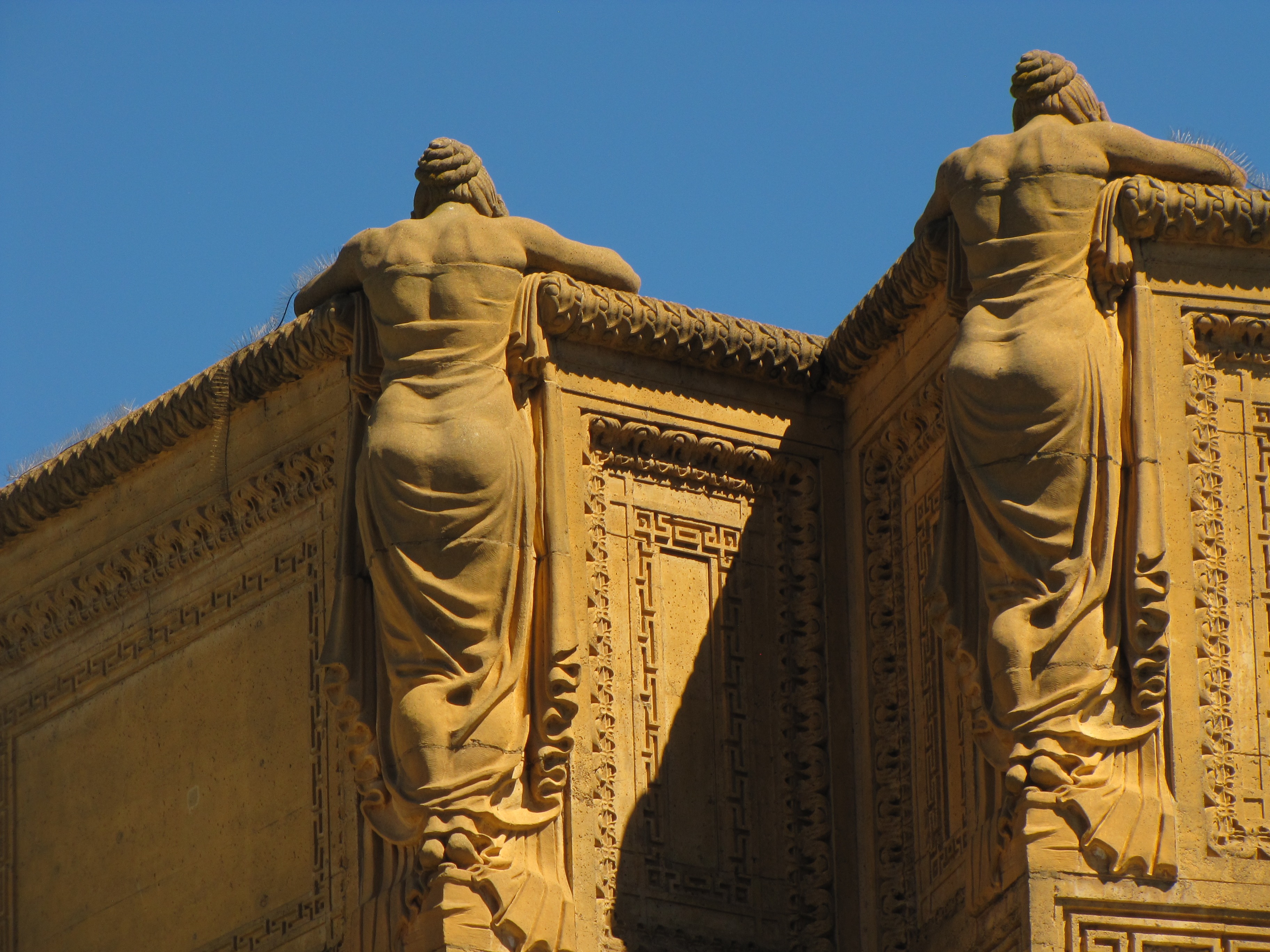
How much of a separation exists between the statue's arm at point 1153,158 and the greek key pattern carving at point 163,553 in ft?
10.4

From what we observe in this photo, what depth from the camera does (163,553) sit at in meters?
15.2

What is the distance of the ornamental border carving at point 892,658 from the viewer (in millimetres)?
14219

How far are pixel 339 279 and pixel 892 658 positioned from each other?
2554 mm

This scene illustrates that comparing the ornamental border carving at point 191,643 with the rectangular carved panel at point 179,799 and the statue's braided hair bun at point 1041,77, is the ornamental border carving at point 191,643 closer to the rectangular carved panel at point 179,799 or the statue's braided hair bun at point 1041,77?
the rectangular carved panel at point 179,799

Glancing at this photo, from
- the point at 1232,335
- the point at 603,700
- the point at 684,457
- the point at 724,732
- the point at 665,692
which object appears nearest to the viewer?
the point at 1232,335

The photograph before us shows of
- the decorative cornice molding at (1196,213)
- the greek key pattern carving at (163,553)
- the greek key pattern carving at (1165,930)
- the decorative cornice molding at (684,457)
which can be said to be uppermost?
the decorative cornice molding at (1196,213)

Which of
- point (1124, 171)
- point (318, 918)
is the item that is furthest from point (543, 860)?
point (1124, 171)

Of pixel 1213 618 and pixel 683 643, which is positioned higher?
pixel 683 643

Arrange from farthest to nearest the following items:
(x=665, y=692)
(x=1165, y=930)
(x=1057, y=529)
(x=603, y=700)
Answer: (x=665, y=692) < (x=603, y=700) < (x=1057, y=529) < (x=1165, y=930)

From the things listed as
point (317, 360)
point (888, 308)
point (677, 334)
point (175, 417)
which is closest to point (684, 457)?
point (677, 334)

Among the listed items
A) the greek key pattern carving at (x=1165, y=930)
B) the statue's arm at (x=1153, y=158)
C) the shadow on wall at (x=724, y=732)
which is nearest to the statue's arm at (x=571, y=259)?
the shadow on wall at (x=724, y=732)

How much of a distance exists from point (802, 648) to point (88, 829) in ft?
9.83

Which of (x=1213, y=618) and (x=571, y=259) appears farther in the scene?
(x=571, y=259)

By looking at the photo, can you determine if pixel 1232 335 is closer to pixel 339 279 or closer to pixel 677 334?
pixel 677 334
